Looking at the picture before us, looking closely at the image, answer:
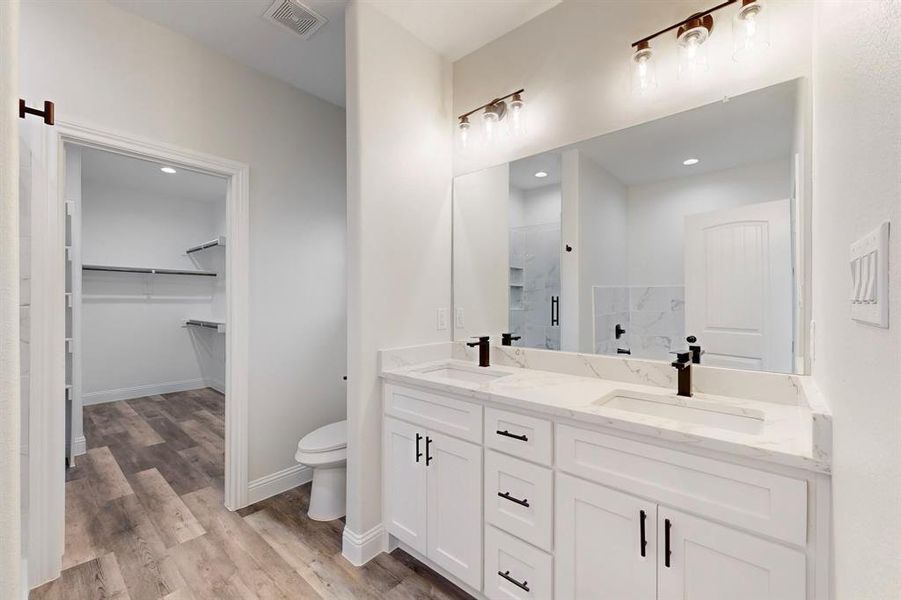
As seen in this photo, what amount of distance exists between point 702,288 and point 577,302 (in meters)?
0.54

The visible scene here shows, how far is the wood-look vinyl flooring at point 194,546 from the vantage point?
1.73 metres

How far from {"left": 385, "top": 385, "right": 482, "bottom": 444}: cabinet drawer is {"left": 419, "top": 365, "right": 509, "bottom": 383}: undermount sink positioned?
0.18 meters

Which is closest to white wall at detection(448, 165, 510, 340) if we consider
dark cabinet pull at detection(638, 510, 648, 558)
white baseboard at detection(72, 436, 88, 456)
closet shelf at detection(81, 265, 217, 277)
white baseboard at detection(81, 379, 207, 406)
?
dark cabinet pull at detection(638, 510, 648, 558)

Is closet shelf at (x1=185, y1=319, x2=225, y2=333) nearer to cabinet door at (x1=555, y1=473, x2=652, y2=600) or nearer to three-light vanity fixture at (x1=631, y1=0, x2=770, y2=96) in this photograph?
cabinet door at (x1=555, y1=473, x2=652, y2=600)

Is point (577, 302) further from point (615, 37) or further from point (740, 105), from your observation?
point (615, 37)

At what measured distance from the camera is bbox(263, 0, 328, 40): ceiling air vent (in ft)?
6.50

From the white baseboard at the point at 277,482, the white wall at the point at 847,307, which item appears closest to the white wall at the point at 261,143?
the white baseboard at the point at 277,482

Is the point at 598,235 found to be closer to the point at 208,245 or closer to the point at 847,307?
the point at 847,307

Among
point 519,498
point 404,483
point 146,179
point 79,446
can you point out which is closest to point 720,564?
point 519,498

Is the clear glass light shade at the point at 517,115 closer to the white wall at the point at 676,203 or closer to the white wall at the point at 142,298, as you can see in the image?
the white wall at the point at 676,203

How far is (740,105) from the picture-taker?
4.86 ft

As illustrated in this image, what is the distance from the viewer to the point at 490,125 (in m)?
2.23

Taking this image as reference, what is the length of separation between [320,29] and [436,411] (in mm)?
2177

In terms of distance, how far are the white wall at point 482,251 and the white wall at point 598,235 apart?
432 mm
